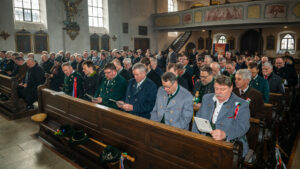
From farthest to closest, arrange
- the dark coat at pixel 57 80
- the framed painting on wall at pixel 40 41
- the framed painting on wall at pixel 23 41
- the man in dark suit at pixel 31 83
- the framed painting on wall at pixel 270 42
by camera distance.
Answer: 1. the framed painting on wall at pixel 270 42
2. the framed painting on wall at pixel 40 41
3. the framed painting on wall at pixel 23 41
4. the dark coat at pixel 57 80
5. the man in dark suit at pixel 31 83

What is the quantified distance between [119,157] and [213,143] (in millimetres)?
1471

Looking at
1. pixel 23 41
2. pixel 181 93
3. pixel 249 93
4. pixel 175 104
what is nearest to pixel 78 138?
pixel 175 104

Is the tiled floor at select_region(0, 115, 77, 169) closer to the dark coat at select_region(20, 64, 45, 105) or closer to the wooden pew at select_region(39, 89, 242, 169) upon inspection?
the wooden pew at select_region(39, 89, 242, 169)

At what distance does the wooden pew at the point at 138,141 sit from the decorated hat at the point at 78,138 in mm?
126

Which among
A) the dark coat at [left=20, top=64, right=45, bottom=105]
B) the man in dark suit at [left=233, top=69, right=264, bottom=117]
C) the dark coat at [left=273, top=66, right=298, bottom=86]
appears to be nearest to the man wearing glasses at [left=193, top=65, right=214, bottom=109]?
the man in dark suit at [left=233, top=69, right=264, bottom=117]

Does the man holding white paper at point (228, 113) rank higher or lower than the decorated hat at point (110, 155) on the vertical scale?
higher

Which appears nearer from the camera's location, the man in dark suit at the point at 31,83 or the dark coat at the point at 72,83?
the dark coat at the point at 72,83

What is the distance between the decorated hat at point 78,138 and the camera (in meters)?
3.65

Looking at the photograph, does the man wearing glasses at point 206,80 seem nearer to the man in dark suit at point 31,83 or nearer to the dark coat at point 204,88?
the dark coat at point 204,88

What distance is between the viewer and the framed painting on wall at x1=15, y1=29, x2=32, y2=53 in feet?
42.0

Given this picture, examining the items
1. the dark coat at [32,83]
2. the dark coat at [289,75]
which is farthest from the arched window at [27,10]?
the dark coat at [289,75]

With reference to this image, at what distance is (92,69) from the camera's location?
4824mm

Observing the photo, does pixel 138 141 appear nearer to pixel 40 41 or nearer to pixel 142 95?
pixel 142 95

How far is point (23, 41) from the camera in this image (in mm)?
13062
